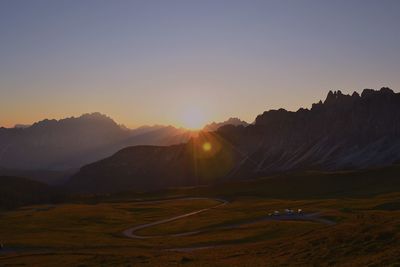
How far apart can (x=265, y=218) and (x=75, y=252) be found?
50.6 metres

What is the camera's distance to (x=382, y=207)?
346ft

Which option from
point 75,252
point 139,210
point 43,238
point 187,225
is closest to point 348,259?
point 75,252

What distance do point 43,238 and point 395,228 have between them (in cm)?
6354

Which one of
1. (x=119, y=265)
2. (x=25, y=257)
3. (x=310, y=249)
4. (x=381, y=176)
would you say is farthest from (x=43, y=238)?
(x=381, y=176)

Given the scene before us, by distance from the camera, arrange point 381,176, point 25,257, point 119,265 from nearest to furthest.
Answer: point 119,265 → point 25,257 → point 381,176

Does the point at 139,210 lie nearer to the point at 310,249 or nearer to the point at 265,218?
the point at 265,218

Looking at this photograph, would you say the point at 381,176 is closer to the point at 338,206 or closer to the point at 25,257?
the point at 338,206

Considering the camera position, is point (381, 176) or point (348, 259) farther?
point (381, 176)

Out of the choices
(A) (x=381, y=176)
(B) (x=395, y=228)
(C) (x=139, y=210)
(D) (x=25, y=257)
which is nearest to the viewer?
(B) (x=395, y=228)

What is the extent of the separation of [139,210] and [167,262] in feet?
369

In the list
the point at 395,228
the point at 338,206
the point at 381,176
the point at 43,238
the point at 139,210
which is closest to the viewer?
the point at 395,228

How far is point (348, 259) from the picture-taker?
4359cm

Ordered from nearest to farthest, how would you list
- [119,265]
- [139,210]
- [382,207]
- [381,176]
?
[119,265], [382,207], [139,210], [381,176]

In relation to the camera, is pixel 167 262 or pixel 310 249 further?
pixel 167 262
